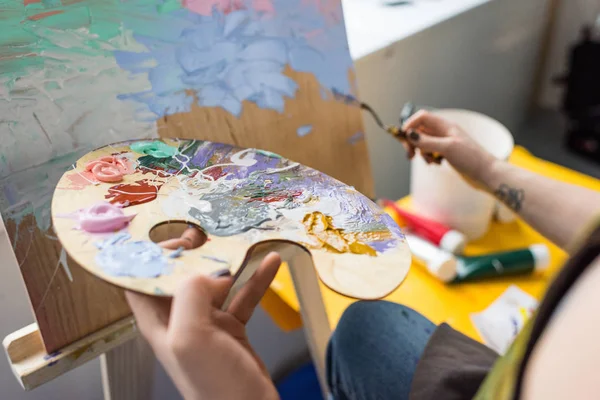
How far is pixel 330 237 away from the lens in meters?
0.46

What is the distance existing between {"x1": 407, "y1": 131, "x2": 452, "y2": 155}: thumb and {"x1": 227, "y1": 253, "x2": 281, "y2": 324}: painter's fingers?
34 centimetres

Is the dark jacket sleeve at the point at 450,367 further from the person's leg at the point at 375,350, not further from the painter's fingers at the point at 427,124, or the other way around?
the painter's fingers at the point at 427,124

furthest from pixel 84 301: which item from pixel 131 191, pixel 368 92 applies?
pixel 368 92

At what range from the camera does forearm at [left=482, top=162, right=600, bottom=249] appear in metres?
0.64

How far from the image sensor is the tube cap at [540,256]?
847mm

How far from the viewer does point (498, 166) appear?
729 mm

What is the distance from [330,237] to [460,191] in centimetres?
47

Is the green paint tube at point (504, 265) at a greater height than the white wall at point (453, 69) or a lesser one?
lesser

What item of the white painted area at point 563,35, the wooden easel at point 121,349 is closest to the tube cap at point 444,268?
the wooden easel at point 121,349

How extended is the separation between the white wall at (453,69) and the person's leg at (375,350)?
1.41 feet

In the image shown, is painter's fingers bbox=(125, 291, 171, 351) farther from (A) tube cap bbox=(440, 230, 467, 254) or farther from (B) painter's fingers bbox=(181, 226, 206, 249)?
(A) tube cap bbox=(440, 230, 467, 254)

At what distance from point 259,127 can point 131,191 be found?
8.3 inches

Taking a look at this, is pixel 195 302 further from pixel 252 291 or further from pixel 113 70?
pixel 113 70

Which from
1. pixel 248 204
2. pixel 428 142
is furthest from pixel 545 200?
pixel 248 204
